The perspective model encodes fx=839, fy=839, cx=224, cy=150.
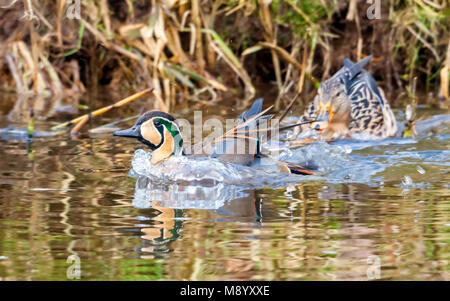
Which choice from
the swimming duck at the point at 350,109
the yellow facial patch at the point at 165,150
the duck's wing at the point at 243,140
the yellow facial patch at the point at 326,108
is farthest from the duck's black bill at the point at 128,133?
the yellow facial patch at the point at 326,108

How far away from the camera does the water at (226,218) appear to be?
2.96m

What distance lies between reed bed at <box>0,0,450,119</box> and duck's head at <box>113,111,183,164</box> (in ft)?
9.25

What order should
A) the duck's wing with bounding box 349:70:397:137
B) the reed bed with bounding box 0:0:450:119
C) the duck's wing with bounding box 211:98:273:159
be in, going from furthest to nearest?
the reed bed with bounding box 0:0:450:119 → the duck's wing with bounding box 349:70:397:137 → the duck's wing with bounding box 211:98:273:159

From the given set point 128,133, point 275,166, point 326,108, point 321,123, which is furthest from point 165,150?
point 326,108

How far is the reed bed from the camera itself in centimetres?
803

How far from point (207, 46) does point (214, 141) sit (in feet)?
12.1

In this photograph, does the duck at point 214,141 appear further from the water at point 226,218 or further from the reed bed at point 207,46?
the reed bed at point 207,46

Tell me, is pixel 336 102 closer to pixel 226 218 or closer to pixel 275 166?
pixel 275 166

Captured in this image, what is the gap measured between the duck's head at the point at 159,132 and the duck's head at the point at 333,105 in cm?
202

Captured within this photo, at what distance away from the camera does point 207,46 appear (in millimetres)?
8453

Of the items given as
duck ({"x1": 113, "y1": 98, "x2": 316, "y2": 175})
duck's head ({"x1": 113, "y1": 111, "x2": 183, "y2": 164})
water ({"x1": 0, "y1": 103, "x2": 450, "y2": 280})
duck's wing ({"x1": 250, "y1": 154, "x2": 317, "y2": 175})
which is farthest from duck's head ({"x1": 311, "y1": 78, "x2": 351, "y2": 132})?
duck's head ({"x1": 113, "y1": 111, "x2": 183, "y2": 164})

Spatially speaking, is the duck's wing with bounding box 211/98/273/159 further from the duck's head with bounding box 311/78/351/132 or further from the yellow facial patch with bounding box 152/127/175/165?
the duck's head with bounding box 311/78/351/132
